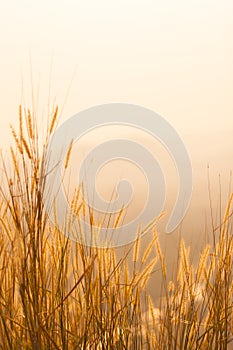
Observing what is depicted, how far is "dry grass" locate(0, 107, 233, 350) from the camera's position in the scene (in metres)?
1.68

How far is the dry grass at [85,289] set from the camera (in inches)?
66.1

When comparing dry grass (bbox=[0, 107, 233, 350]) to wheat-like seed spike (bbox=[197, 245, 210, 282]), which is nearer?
dry grass (bbox=[0, 107, 233, 350])

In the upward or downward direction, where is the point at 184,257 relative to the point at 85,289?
upward

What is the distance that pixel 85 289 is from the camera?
6.02 ft

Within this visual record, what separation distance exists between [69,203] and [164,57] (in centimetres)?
118

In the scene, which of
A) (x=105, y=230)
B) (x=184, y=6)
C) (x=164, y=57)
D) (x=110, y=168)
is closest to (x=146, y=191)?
(x=110, y=168)

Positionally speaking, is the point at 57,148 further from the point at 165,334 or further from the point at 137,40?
the point at 137,40

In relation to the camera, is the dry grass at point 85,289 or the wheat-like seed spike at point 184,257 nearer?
the dry grass at point 85,289

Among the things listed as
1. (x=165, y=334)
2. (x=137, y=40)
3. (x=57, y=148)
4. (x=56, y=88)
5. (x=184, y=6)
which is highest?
(x=184, y=6)

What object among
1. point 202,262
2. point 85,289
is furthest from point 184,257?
point 85,289

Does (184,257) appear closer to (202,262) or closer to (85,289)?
(202,262)

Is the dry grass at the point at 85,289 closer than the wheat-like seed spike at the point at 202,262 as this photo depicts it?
Yes

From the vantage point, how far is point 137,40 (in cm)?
289

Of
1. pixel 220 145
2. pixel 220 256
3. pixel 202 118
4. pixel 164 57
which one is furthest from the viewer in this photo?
pixel 164 57
